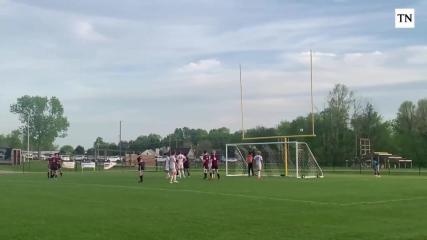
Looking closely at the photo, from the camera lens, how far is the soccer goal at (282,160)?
4619 cm

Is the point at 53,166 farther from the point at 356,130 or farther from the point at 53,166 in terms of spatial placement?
the point at 356,130

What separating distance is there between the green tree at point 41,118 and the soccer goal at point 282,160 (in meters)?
106

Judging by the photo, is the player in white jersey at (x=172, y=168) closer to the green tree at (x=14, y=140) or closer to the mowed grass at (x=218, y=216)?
the mowed grass at (x=218, y=216)

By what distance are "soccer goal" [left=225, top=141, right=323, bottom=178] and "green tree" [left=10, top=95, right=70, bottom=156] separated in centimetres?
10643

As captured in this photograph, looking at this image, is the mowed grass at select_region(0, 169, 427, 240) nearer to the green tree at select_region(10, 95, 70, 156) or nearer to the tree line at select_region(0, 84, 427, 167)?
the tree line at select_region(0, 84, 427, 167)

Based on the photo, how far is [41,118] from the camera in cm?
15700

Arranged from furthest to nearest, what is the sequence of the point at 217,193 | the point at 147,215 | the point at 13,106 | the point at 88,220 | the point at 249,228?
the point at 13,106 < the point at 217,193 < the point at 147,215 < the point at 88,220 < the point at 249,228

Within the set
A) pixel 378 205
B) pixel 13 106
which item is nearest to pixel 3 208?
pixel 378 205

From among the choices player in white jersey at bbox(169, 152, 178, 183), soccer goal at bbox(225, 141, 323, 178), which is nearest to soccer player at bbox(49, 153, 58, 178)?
soccer goal at bbox(225, 141, 323, 178)

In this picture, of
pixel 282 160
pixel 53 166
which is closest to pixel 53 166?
pixel 53 166

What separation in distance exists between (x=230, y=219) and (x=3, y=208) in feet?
26.1

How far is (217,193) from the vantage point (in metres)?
25.0

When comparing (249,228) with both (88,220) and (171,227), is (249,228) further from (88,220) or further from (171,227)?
(88,220)

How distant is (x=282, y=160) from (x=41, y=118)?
116 metres
